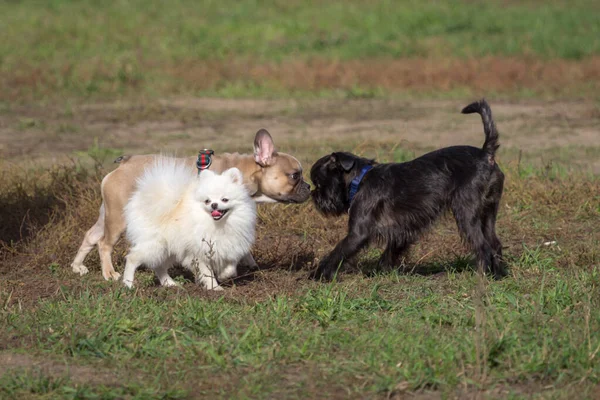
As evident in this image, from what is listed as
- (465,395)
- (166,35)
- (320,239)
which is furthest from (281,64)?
(465,395)

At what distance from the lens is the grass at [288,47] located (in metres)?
17.2

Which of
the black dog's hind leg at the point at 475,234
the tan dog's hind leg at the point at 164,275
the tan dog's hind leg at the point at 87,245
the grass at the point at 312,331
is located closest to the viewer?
the grass at the point at 312,331

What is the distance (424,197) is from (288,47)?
45.7 feet

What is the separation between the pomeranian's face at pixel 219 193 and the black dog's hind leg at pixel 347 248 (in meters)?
0.91

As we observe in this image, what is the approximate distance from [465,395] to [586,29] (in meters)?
19.0

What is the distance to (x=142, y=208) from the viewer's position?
6848mm

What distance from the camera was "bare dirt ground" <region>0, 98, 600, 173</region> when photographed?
40.2 ft

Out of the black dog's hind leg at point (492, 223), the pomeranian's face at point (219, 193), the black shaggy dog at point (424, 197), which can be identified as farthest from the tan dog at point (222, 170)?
the black dog's hind leg at point (492, 223)

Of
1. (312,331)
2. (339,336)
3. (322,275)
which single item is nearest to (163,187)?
(322,275)

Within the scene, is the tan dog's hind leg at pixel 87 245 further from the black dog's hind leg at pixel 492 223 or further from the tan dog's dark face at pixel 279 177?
the black dog's hind leg at pixel 492 223

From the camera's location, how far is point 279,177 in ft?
25.5

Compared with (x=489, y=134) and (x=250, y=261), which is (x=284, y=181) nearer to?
(x=250, y=261)

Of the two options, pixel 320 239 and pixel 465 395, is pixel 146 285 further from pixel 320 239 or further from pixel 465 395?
pixel 465 395

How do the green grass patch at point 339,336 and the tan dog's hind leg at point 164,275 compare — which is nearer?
the green grass patch at point 339,336
